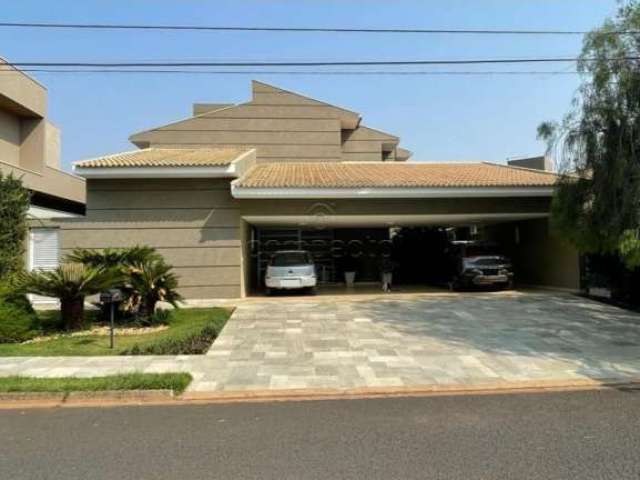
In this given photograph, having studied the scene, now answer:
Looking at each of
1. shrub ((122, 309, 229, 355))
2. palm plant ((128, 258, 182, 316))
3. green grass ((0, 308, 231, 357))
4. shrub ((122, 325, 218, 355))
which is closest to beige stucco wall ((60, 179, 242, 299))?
shrub ((122, 309, 229, 355))

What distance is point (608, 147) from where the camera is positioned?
1295 cm

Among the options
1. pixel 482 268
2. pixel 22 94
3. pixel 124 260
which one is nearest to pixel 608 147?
pixel 482 268

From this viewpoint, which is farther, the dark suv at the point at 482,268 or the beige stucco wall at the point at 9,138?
the beige stucco wall at the point at 9,138

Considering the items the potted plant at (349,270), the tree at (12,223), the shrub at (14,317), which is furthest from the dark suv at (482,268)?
the tree at (12,223)

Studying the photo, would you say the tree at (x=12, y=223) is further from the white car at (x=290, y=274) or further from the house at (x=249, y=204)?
the white car at (x=290, y=274)

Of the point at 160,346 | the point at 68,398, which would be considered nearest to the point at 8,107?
the point at 160,346

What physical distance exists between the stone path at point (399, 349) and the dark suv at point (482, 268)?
2.84m

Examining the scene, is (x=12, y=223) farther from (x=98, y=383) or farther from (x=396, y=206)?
(x=396, y=206)

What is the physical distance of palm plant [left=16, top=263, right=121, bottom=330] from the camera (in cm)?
1114

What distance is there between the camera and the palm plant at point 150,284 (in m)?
11.9

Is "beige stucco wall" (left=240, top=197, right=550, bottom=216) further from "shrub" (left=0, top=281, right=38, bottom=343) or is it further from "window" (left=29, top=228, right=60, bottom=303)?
"shrub" (left=0, top=281, right=38, bottom=343)

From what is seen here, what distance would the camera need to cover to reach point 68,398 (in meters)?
7.02

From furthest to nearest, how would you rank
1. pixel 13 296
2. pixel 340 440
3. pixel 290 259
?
1. pixel 290 259
2. pixel 13 296
3. pixel 340 440

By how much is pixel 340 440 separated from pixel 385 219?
1356 centimetres
